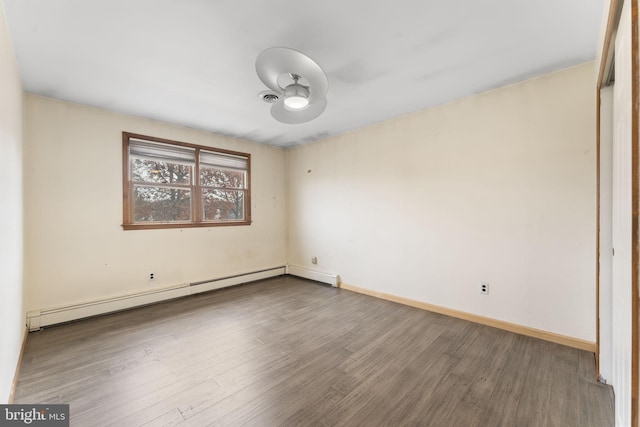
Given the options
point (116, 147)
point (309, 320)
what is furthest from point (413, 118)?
point (116, 147)

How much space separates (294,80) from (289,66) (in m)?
0.26

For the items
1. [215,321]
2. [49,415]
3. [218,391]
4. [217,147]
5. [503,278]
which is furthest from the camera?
[217,147]

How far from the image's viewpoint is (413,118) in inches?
129

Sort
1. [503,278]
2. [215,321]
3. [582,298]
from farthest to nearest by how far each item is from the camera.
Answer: [215,321]
[503,278]
[582,298]

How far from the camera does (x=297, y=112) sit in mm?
1987

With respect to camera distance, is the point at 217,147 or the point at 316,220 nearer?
the point at 217,147

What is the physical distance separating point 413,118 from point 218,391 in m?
3.43

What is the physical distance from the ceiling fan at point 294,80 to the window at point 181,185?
7.59ft

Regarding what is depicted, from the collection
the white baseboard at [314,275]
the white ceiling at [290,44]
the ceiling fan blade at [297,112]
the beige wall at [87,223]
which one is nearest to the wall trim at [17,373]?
the beige wall at [87,223]

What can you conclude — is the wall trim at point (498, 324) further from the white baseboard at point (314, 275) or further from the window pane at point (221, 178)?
the window pane at point (221, 178)

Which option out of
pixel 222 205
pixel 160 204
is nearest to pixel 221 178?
pixel 222 205

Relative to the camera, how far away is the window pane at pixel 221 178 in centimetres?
397

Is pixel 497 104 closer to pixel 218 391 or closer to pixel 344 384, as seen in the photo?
pixel 344 384

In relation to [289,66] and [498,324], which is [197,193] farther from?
[498,324]
